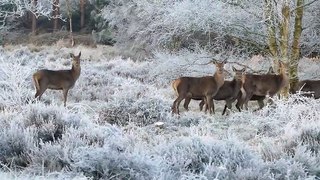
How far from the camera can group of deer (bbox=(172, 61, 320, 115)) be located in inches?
519

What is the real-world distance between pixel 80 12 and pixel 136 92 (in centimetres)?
3321

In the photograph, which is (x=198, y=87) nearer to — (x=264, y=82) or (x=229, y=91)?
(x=229, y=91)

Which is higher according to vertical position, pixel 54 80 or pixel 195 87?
pixel 195 87

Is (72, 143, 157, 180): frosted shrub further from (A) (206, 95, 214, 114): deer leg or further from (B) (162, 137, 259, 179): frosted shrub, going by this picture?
(A) (206, 95, 214, 114): deer leg

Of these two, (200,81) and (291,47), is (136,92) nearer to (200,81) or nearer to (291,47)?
(200,81)

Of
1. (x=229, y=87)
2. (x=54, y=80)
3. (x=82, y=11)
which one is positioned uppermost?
(x=82, y=11)

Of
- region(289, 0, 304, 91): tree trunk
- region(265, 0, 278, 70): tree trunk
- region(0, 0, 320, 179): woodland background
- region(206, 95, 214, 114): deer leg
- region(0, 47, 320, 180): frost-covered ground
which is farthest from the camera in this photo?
region(289, 0, 304, 91): tree trunk

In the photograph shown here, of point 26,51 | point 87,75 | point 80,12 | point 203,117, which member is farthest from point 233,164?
point 80,12

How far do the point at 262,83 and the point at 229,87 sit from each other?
84 centimetres

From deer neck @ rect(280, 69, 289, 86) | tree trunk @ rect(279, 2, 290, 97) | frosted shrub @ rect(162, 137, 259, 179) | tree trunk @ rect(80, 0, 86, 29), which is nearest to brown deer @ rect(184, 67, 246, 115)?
deer neck @ rect(280, 69, 289, 86)

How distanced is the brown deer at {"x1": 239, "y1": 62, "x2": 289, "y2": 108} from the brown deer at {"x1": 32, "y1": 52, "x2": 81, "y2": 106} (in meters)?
4.32

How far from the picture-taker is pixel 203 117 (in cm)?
1184

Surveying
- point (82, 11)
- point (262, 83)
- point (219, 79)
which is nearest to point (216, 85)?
point (219, 79)

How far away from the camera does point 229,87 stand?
13703 mm
